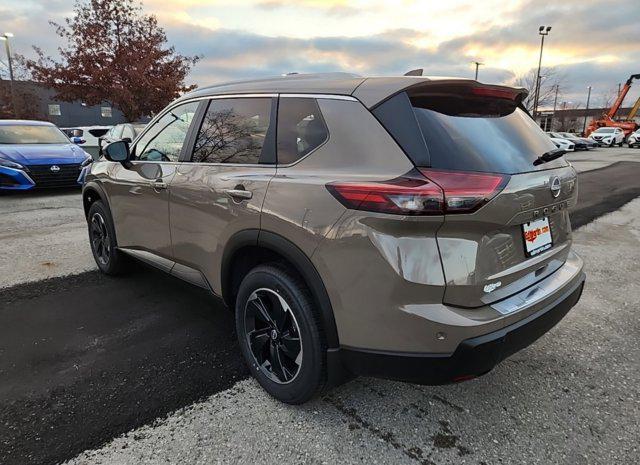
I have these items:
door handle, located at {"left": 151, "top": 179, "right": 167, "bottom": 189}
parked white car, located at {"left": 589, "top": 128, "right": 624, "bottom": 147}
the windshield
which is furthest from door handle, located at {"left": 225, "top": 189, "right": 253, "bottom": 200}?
parked white car, located at {"left": 589, "top": 128, "right": 624, "bottom": 147}

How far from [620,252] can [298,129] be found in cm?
521

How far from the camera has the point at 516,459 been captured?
2.20 m

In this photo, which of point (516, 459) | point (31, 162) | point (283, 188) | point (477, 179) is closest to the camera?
point (477, 179)

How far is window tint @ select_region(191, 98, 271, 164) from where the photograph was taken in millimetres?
2725

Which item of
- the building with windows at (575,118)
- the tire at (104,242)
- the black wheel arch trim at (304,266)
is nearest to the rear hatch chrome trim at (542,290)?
the black wheel arch trim at (304,266)

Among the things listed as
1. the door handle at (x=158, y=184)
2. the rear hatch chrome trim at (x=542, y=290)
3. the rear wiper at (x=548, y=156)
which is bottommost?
the rear hatch chrome trim at (x=542, y=290)

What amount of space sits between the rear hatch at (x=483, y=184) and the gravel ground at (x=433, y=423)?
77 cm

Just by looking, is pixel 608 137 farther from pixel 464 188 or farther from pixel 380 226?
pixel 380 226

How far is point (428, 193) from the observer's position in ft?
6.34

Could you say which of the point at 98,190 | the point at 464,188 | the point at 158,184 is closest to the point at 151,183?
the point at 158,184

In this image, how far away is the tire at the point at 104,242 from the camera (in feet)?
14.1

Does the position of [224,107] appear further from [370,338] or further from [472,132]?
[370,338]

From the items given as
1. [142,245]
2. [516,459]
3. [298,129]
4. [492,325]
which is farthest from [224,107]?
[516,459]

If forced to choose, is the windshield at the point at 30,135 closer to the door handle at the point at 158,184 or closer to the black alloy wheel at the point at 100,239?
the black alloy wheel at the point at 100,239
